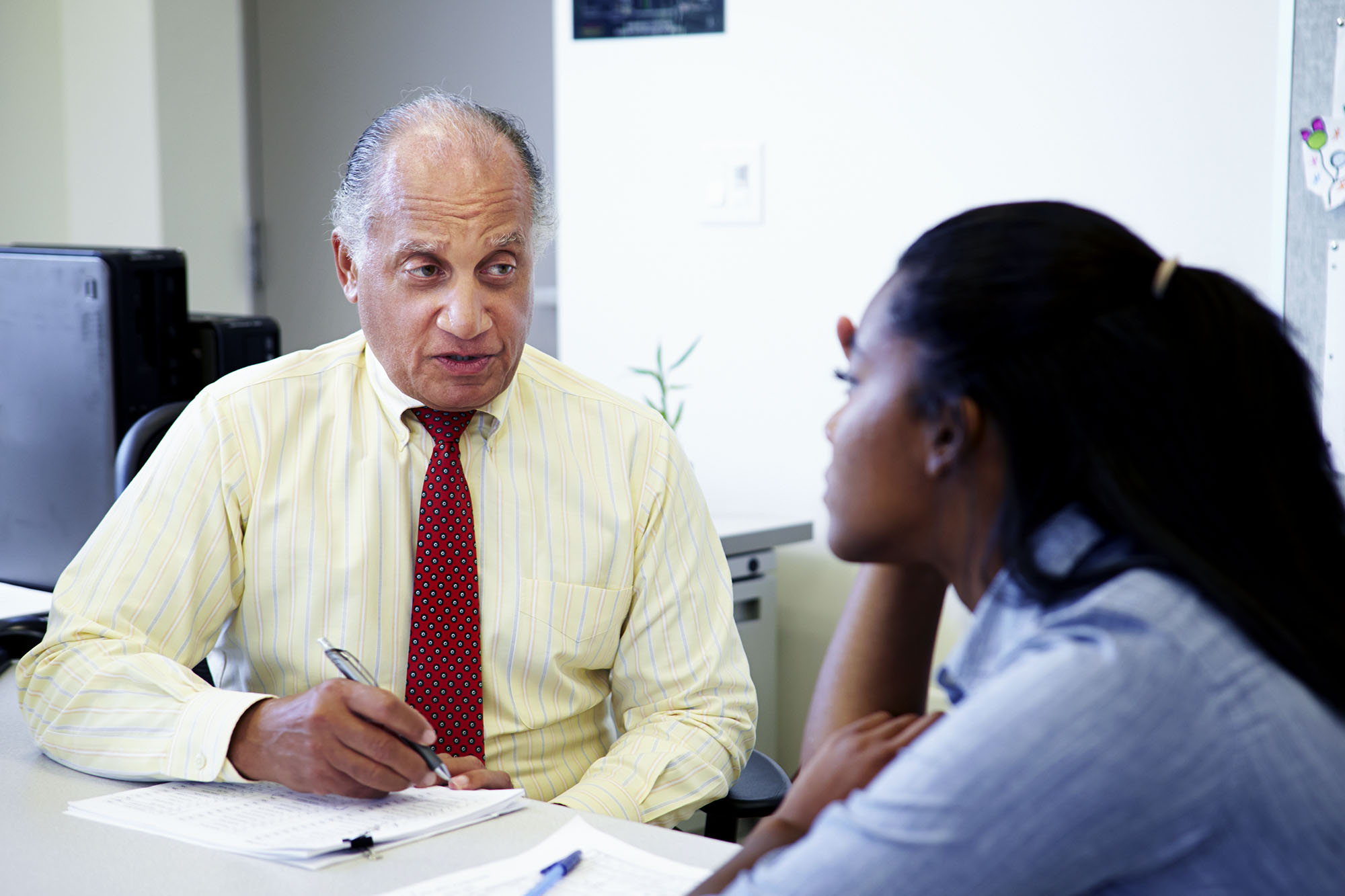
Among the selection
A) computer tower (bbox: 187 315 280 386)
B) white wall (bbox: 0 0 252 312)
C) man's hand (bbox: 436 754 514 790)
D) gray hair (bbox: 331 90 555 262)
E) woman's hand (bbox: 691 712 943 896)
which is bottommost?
man's hand (bbox: 436 754 514 790)

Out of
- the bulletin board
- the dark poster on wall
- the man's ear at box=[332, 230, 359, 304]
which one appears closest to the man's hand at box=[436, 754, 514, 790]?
the man's ear at box=[332, 230, 359, 304]

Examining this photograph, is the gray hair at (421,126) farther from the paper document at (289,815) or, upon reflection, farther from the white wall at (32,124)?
the white wall at (32,124)

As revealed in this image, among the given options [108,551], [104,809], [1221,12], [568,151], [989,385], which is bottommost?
[104,809]

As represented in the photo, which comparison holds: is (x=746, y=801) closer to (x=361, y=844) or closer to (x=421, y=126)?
(x=361, y=844)

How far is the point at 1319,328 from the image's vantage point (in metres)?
2.23

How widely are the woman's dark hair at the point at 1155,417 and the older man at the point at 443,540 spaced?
2.56 ft

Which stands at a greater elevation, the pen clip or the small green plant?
the small green plant

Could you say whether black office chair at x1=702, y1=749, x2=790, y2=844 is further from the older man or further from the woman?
the woman

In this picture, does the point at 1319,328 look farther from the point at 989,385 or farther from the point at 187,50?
the point at 187,50

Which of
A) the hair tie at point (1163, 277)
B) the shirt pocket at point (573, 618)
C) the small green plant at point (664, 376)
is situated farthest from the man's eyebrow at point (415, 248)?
the small green plant at point (664, 376)

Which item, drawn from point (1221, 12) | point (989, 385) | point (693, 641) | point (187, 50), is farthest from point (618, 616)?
point (187, 50)

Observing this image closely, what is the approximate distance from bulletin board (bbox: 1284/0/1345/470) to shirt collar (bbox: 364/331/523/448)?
1.45m

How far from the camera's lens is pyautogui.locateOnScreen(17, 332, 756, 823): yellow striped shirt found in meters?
1.39

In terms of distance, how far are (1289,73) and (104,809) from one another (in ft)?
7.01
